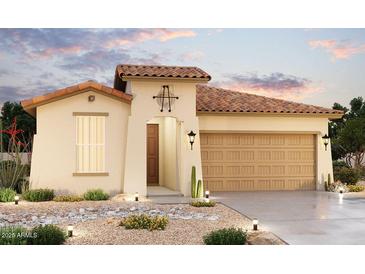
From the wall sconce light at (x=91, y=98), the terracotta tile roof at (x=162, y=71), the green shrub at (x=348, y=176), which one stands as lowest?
the green shrub at (x=348, y=176)

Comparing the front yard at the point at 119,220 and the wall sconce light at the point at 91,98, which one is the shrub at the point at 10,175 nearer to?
the front yard at the point at 119,220

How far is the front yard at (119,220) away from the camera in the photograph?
342 inches

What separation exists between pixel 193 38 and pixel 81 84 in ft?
14.0

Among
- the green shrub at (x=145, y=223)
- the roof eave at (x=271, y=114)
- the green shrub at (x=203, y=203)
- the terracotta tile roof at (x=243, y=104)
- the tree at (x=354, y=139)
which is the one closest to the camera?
the green shrub at (x=145, y=223)

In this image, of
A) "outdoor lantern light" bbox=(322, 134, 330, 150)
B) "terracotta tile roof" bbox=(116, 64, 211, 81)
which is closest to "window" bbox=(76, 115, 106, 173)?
"terracotta tile roof" bbox=(116, 64, 211, 81)

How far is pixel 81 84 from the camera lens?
44.5 ft

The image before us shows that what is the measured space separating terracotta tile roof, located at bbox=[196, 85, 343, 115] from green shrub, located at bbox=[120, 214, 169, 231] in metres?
6.12

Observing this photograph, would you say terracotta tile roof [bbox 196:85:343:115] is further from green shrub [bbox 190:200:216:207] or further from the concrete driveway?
green shrub [bbox 190:200:216:207]

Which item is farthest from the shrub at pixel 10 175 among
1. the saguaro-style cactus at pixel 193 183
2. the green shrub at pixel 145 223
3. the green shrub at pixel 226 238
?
the green shrub at pixel 226 238

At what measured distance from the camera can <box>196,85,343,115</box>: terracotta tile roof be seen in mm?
15711

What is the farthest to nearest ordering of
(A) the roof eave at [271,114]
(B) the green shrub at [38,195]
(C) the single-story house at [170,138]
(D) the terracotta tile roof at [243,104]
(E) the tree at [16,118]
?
(E) the tree at [16,118] < (D) the terracotta tile roof at [243,104] < (A) the roof eave at [271,114] < (C) the single-story house at [170,138] < (B) the green shrub at [38,195]

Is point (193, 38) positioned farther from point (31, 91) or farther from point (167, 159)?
point (31, 91)

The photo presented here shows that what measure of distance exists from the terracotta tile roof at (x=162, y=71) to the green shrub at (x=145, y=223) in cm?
534
